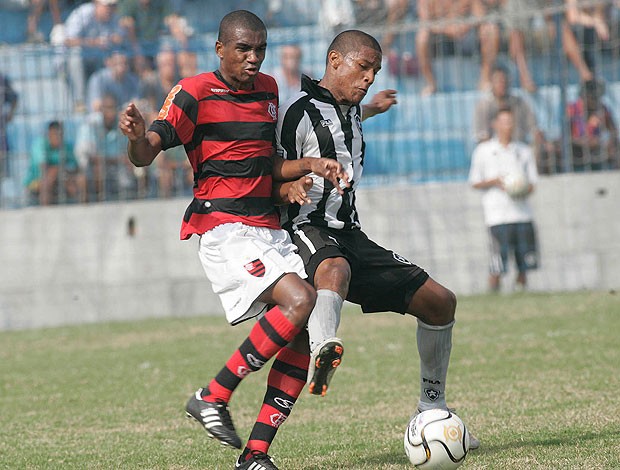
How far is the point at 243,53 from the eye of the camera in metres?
5.72

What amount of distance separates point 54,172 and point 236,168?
30.8 ft

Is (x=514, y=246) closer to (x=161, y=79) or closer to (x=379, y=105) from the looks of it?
(x=161, y=79)

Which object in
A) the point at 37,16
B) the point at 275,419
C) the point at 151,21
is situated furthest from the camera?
the point at 37,16

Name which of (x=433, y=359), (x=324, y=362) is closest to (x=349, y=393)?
(x=433, y=359)

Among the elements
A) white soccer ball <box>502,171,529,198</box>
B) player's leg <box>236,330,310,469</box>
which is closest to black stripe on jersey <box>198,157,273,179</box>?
player's leg <box>236,330,310,469</box>

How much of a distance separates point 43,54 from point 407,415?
9203mm

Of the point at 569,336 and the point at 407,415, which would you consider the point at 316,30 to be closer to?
the point at 569,336

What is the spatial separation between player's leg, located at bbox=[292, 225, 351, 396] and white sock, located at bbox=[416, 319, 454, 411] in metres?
0.69

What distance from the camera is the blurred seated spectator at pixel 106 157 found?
47.9 ft

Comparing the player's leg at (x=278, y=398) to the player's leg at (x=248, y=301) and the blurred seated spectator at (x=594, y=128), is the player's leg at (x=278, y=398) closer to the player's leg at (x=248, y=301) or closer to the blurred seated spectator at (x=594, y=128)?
the player's leg at (x=248, y=301)

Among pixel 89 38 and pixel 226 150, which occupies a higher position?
pixel 89 38

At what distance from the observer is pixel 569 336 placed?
10633mm

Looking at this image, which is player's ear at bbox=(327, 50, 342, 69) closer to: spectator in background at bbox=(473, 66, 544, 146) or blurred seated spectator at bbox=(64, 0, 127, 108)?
spectator in background at bbox=(473, 66, 544, 146)

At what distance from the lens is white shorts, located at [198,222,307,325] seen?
5.52 metres
